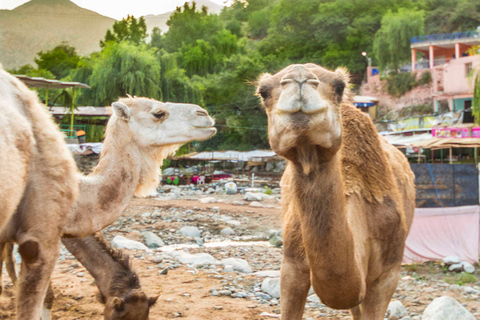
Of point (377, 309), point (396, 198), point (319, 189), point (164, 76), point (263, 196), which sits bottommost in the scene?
point (263, 196)

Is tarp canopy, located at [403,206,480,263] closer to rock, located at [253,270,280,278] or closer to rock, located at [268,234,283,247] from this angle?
rock, located at [268,234,283,247]

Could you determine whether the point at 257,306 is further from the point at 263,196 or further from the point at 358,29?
the point at 358,29

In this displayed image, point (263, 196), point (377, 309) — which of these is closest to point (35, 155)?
point (377, 309)

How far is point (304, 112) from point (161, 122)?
9.27ft

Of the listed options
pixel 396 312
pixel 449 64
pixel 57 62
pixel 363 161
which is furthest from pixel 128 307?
pixel 57 62

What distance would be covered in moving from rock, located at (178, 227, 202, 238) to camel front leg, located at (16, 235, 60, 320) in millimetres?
8840

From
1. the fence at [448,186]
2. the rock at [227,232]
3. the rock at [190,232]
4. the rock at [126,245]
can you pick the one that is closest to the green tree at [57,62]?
the rock at [227,232]

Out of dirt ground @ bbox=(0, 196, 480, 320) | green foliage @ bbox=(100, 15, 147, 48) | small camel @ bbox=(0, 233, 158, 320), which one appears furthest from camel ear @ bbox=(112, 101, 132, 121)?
green foliage @ bbox=(100, 15, 147, 48)

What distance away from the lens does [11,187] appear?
3287mm

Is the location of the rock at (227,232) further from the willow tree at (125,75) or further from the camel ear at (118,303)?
the willow tree at (125,75)

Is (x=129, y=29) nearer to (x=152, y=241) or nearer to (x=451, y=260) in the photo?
(x=152, y=241)

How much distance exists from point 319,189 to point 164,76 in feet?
109

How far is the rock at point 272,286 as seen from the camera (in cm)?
697

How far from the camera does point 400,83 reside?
1839 inches
